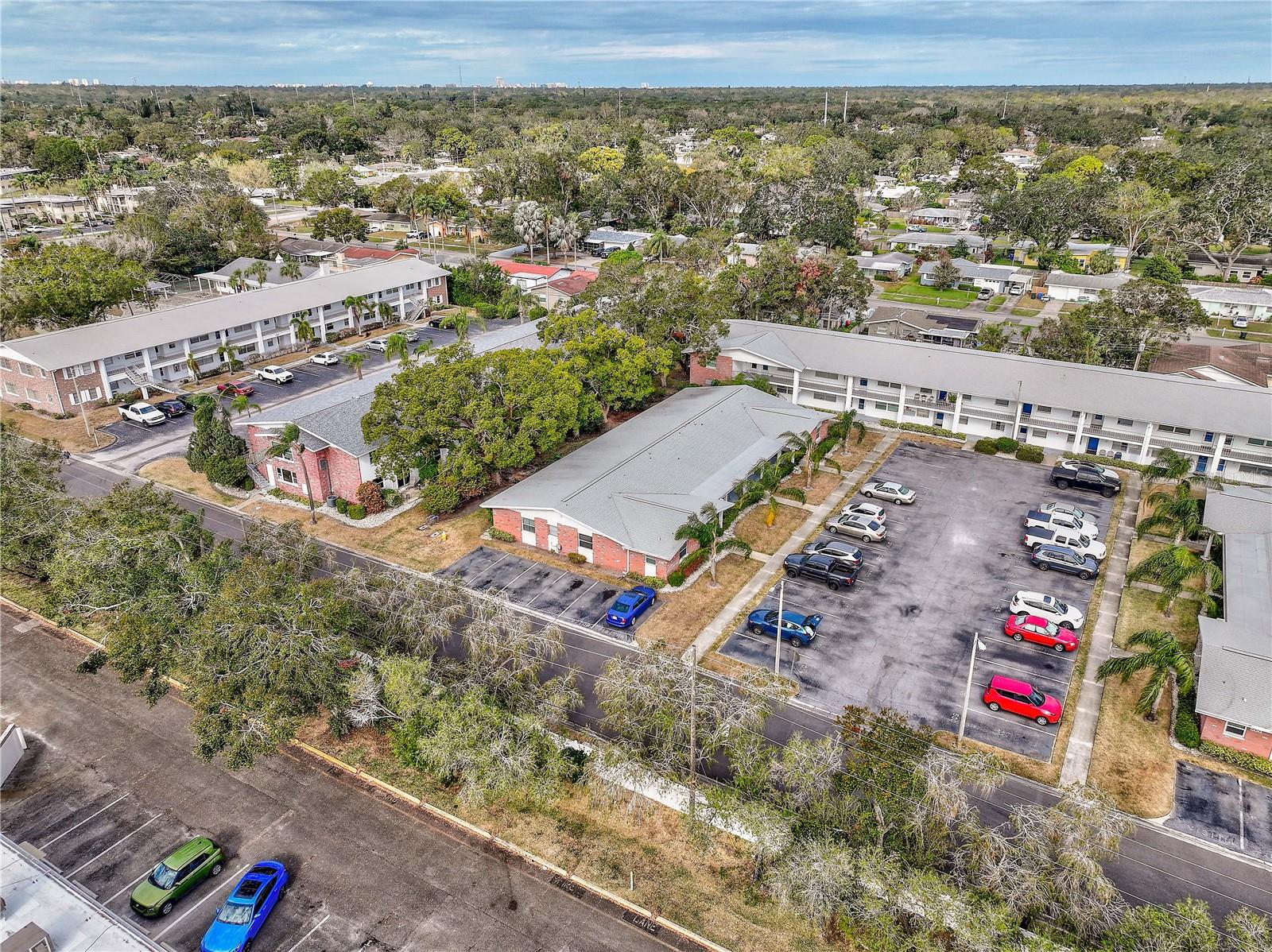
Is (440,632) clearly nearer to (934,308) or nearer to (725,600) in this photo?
(725,600)

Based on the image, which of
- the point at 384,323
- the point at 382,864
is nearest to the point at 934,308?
the point at 384,323

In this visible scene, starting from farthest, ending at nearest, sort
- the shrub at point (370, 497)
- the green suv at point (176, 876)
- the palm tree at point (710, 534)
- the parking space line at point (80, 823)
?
1. the shrub at point (370, 497)
2. the palm tree at point (710, 534)
3. the parking space line at point (80, 823)
4. the green suv at point (176, 876)

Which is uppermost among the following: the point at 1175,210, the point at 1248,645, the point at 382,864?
the point at 1175,210

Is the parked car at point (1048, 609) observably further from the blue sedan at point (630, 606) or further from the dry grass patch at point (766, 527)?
the blue sedan at point (630, 606)

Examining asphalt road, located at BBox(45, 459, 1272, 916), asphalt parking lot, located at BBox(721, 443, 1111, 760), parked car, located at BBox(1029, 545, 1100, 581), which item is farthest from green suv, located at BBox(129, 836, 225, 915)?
parked car, located at BBox(1029, 545, 1100, 581)

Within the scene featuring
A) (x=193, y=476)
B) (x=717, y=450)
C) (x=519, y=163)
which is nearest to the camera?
(x=717, y=450)

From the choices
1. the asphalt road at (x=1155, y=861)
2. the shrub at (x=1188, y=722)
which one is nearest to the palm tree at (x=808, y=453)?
the asphalt road at (x=1155, y=861)

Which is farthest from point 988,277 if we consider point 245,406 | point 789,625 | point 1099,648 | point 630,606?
point 245,406
